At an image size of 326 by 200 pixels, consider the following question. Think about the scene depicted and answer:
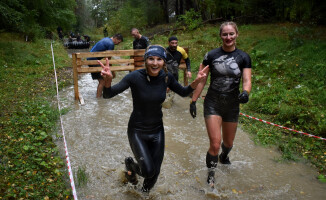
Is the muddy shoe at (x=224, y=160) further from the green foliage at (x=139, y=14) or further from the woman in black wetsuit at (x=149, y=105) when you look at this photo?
the green foliage at (x=139, y=14)

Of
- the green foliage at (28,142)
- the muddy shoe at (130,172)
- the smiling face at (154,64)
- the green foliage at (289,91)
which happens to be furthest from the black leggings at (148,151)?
the green foliage at (289,91)

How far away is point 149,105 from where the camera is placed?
3.39 meters

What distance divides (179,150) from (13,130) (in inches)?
140

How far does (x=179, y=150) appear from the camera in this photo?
567 centimetres

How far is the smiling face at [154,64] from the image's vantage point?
329 centimetres

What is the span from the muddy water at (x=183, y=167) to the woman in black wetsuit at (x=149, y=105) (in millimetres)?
862

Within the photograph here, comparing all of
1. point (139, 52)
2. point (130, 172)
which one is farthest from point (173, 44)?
point (130, 172)

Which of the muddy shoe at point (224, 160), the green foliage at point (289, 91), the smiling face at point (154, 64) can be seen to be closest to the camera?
the smiling face at point (154, 64)

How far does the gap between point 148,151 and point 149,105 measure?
0.60 metres

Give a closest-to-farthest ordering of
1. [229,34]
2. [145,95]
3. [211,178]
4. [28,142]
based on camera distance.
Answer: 1. [145,95]
2. [229,34]
3. [211,178]
4. [28,142]

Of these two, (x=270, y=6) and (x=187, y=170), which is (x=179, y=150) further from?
(x=270, y=6)

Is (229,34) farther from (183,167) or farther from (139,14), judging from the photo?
(139,14)

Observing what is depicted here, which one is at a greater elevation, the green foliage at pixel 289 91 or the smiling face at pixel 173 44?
the smiling face at pixel 173 44

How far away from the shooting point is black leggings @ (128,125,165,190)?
3324mm
